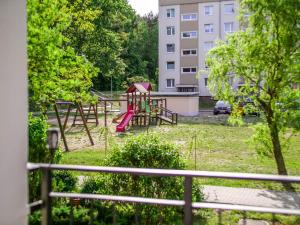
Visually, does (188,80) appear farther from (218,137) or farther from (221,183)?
(221,183)

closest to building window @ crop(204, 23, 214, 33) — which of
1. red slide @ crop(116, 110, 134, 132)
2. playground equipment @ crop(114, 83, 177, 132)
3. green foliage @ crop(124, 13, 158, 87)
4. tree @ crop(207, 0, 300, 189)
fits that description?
green foliage @ crop(124, 13, 158, 87)

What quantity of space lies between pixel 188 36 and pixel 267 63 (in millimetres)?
35818

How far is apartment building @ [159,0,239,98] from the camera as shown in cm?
4212

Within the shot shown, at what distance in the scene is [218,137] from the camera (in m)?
17.8

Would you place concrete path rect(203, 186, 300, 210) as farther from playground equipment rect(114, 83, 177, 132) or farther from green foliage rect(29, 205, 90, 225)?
playground equipment rect(114, 83, 177, 132)

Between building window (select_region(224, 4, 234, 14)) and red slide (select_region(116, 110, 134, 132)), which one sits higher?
building window (select_region(224, 4, 234, 14))

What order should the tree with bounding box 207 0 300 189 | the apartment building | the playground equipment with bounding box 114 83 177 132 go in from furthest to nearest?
the apartment building, the playground equipment with bounding box 114 83 177 132, the tree with bounding box 207 0 300 189

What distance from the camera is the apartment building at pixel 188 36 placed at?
4212 centimetres

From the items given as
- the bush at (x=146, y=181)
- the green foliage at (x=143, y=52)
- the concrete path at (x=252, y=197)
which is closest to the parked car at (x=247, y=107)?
the concrete path at (x=252, y=197)

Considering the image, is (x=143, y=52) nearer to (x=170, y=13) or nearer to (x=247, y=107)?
(x=170, y=13)

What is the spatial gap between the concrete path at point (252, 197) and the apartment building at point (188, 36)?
34.1 metres

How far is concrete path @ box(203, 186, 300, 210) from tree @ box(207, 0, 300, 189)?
99 centimetres

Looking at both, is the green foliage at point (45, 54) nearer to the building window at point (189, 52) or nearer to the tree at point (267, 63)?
the tree at point (267, 63)

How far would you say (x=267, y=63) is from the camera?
345 inches
